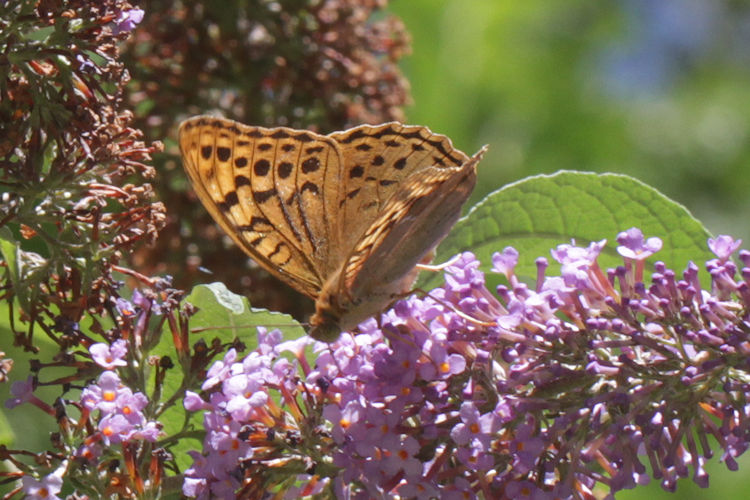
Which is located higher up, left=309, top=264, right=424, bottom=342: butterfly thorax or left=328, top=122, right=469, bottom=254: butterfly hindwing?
left=328, top=122, right=469, bottom=254: butterfly hindwing

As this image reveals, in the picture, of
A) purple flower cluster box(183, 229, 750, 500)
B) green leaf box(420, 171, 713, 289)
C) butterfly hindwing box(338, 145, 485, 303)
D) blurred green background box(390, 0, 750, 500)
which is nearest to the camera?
purple flower cluster box(183, 229, 750, 500)

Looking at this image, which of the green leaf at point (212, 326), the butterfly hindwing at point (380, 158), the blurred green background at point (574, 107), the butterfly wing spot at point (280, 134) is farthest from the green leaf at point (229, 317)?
the blurred green background at point (574, 107)

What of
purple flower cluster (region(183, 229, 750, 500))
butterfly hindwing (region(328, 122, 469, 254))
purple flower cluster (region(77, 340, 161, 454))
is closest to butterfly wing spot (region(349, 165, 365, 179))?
butterfly hindwing (region(328, 122, 469, 254))

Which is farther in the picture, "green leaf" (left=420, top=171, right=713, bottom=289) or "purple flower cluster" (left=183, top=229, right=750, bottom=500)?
"green leaf" (left=420, top=171, right=713, bottom=289)

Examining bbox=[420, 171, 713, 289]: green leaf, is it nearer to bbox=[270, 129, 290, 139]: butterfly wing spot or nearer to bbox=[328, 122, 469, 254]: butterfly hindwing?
bbox=[328, 122, 469, 254]: butterfly hindwing

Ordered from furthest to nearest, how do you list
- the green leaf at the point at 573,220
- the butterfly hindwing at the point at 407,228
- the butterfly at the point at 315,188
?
the green leaf at the point at 573,220, the butterfly at the point at 315,188, the butterfly hindwing at the point at 407,228

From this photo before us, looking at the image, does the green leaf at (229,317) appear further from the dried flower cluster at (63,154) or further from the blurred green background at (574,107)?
the blurred green background at (574,107)
